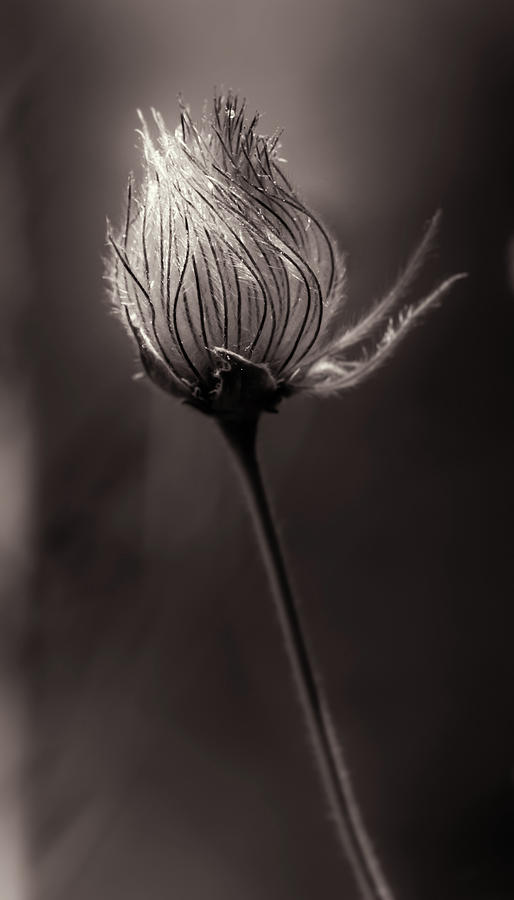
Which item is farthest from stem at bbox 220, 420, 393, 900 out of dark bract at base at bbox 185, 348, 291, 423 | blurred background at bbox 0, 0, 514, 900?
blurred background at bbox 0, 0, 514, 900

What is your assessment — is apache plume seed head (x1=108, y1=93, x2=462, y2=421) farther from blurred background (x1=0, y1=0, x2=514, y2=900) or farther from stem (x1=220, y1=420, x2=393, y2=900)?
blurred background (x1=0, y1=0, x2=514, y2=900)

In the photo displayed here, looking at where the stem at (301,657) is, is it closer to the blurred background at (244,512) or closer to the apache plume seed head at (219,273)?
the apache plume seed head at (219,273)

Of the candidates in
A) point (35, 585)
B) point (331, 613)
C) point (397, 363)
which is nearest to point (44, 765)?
point (35, 585)

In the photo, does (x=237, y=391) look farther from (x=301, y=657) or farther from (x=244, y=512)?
(x=244, y=512)

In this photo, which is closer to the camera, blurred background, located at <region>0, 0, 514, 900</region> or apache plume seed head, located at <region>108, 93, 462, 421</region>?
apache plume seed head, located at <region>108, 93, 462, 421</region>

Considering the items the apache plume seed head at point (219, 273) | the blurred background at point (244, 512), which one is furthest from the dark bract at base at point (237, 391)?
the blurred background at point (244, 512)

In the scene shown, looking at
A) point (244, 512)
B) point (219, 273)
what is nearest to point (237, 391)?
point (219, 273)

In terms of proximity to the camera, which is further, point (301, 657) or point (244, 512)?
point (244, 512)
